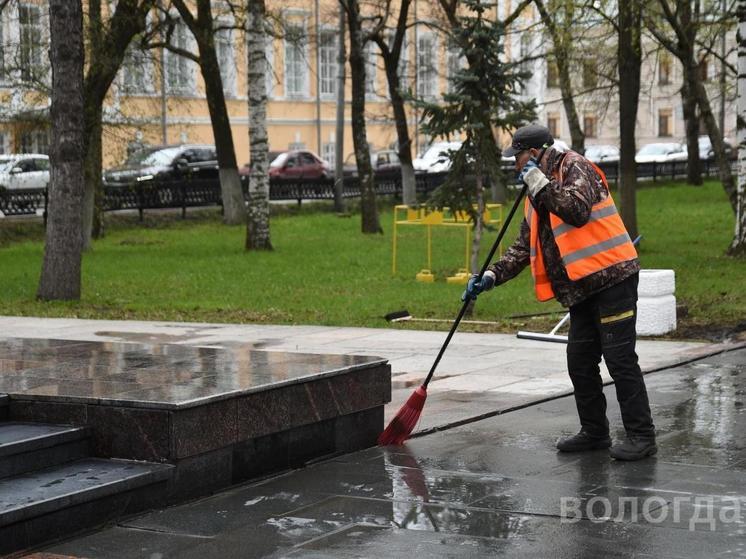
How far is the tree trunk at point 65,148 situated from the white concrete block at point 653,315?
23.8 feet

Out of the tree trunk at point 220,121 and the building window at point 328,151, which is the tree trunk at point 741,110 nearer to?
the tree trunk at point 220,121

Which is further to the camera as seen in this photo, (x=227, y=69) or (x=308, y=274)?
(x=227, y=69)

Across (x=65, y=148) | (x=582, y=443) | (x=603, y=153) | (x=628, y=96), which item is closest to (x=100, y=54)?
(x=65, y=148)

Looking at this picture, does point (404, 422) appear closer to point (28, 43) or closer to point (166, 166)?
point (28, 43)

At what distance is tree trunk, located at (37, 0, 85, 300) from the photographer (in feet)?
54.0

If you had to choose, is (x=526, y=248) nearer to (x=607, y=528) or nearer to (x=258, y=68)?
(x=607, y=528)

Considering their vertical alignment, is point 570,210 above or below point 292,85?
below

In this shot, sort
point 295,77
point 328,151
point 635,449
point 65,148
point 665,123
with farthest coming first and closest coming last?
point 665,123 < point 328,151 < point 295,77 < point 65,148 < point 635,449

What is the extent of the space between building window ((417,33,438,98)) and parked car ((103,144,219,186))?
10.00m

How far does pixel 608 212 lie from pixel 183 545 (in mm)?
2884

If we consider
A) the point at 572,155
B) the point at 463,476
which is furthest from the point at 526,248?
the point at 463,476

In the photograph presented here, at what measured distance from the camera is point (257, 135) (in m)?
24.2

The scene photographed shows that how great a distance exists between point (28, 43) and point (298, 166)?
65.5 ft

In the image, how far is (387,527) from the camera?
5949 millimetres
